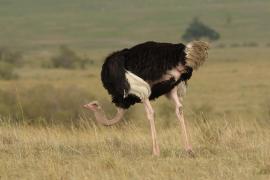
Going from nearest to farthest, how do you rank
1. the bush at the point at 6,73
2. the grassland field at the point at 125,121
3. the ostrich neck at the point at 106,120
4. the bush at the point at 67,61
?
1. the grassland field at the point at 125,121
2. the ostrich neck at the point at 106,120
3. the bush at the point at 6,73
4. the bush at the point at 67,61

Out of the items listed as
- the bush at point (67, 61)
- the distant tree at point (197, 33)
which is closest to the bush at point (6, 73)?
the bush at point (67, 61)

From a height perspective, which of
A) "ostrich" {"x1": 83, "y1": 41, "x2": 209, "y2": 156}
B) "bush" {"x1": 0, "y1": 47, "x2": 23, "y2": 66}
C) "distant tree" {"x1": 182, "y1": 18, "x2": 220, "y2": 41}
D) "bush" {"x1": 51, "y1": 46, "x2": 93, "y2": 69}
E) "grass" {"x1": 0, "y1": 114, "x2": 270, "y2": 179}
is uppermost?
"ostrich" {"x1": 83, "y1": 41, "x2": 209, "y2": 156}

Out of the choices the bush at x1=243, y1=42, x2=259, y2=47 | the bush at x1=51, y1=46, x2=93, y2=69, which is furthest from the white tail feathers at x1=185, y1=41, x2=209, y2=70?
the bush at x1=243, y1=42, x2=259, y2=47

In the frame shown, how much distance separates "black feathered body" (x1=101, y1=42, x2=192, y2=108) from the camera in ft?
28.8

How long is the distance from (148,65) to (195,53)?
504 mm

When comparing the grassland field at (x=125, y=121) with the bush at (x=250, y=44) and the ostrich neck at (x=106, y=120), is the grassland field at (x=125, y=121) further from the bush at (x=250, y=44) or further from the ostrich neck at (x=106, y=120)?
the bush at (x=250, y=44)

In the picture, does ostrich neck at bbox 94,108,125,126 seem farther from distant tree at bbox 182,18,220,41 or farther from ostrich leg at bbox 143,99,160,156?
distant tree at bbox 182,18,220,41

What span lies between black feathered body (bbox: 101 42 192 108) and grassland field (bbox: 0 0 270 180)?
0.70 m

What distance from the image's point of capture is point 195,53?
8766 millimetres

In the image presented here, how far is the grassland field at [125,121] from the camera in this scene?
784cm

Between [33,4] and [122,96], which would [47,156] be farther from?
[33,4]

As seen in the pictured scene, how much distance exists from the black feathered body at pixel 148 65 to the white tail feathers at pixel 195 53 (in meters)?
0.05

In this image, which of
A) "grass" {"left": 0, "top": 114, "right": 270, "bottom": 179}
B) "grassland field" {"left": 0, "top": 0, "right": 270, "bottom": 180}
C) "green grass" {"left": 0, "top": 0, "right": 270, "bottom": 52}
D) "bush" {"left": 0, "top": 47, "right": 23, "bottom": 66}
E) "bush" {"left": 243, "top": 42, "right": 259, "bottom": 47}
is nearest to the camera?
"grass" {"left": 0, "top": 114, "right": 270, "bottom": 179}

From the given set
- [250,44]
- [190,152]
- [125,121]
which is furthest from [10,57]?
[190,152]
